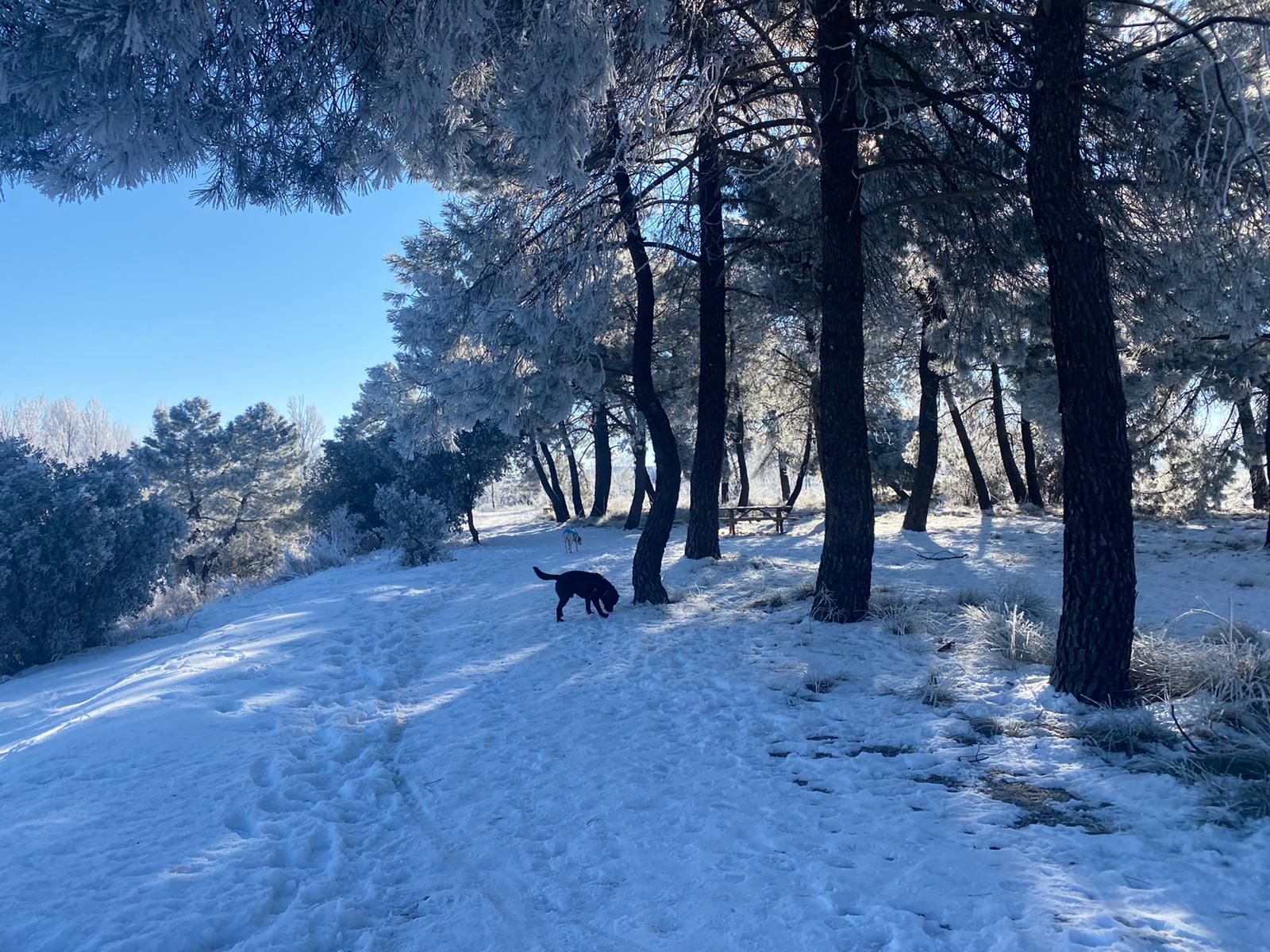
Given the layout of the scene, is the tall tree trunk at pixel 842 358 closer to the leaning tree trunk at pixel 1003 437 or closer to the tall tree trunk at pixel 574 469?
the leaning tree trunk at pixel 1003 437

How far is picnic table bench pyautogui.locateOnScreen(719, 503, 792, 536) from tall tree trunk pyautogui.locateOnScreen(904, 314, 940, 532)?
3315 millimetres

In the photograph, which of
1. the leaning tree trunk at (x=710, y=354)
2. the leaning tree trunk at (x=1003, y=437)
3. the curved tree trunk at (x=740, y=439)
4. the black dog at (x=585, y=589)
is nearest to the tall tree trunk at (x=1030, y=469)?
the leaning tree trunk at (x=1003, y=437)

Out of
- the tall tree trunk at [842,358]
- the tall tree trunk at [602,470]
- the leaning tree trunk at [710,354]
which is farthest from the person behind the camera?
the tall tree trunk at [602,470]

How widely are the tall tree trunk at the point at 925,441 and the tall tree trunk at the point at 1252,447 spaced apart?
239 inches

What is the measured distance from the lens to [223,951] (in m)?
2.45

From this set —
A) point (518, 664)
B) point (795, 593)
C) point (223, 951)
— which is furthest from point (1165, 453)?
point (223, 951)

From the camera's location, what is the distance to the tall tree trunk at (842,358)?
735 cm

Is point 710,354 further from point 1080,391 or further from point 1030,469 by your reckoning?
point 1030,469

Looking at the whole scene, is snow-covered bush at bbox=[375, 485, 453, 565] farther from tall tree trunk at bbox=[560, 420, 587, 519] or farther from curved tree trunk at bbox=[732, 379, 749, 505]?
curved tree trunk at bbox=[732, 379, 749, 505]

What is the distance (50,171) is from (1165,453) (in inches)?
857

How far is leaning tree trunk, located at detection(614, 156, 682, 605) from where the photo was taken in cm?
941

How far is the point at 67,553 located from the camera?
34.9 ft

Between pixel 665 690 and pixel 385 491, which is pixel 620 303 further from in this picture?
pixel 665 690

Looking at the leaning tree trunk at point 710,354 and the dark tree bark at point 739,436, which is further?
the dark tree bark at point 739,436
